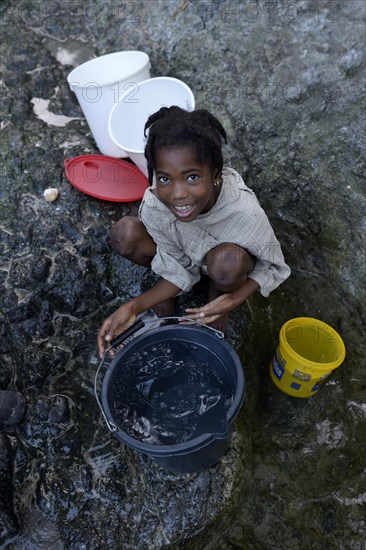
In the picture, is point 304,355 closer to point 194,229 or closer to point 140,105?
point 194,229

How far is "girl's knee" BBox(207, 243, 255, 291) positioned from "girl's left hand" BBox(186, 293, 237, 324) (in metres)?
0.07

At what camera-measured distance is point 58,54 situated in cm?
309

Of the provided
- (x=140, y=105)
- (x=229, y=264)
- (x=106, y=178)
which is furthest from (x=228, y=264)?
(x=140, y=105)

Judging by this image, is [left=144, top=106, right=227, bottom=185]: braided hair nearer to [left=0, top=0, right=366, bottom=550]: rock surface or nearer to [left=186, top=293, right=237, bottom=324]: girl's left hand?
[left=186, top=293, right=237, bottom=324]: girl's left hand

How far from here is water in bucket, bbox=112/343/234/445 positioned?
1808 mm

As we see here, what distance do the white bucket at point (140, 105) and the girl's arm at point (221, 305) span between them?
788 mm

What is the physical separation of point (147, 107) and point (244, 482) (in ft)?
5.97

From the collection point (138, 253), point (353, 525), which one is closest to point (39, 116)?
point (138, 253)

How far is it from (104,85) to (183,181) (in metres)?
1.03

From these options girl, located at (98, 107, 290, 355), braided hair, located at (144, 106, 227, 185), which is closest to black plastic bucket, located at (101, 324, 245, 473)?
girl, located at (98, 107, 290, 355)

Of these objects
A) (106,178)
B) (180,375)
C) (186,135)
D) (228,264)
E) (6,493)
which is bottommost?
(6,493)

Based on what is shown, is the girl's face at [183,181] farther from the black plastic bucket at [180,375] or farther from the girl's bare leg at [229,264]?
the black plastic bucket at [180,375]

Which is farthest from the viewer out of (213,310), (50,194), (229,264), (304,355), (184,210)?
(50,194)

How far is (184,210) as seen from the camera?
161cm
